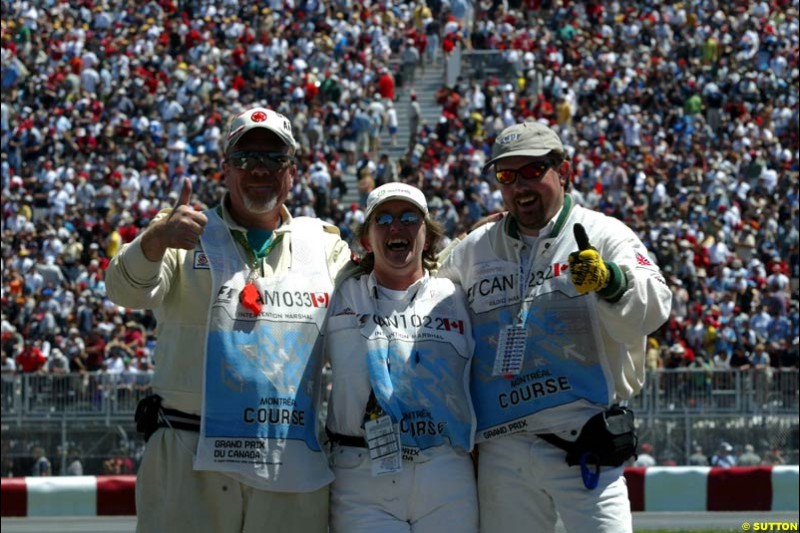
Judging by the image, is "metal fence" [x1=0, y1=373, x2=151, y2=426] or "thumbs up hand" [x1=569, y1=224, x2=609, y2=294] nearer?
"thumbs up hand" [x1=569, y1=224, x2=609, y2=294]

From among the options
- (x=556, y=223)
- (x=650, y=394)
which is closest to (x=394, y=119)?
(x=650, y=394)

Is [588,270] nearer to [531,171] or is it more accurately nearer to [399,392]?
[531,171]

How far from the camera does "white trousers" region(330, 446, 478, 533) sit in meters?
5.71

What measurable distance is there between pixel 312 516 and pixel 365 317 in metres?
0.73

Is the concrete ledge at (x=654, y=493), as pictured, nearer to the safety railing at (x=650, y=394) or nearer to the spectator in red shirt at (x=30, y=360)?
the safety railing at (x=650, y=394)

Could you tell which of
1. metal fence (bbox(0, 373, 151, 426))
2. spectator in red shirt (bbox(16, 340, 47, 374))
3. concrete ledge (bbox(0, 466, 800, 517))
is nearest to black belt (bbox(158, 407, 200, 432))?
concrete ledge (bbox(0, 466, 800, 517))

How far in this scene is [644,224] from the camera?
2520cm

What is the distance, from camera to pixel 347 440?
19.1 ft

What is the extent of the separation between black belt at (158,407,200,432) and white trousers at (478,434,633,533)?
1.06m

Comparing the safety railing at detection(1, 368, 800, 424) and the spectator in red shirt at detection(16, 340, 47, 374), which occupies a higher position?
the spectator in red shirt at detection(16, 340, 47, 374)

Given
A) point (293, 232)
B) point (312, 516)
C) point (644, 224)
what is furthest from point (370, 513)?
point (644, 224)

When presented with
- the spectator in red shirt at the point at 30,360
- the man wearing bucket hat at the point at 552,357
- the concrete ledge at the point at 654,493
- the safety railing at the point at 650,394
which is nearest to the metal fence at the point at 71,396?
the safety railing at the point at 650,394

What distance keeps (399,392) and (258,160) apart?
→ 0.96 m

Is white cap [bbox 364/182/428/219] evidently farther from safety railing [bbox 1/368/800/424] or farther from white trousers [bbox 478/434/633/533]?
safety railing [bbox 1/368/800/424]
